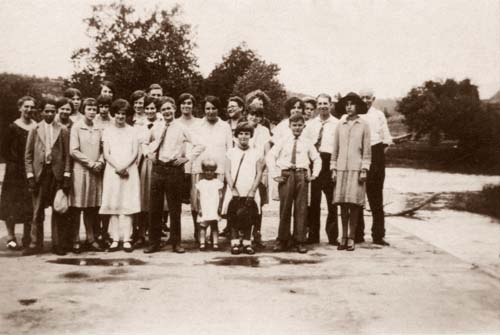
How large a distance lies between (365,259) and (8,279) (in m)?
3.03

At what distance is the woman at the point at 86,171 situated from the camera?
519 centimetres

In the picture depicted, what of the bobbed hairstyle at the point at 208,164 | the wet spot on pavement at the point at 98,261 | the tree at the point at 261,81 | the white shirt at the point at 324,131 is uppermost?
the tree at the point at 261,81

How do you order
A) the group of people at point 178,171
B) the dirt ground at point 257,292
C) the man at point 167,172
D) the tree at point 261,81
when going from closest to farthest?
the dirt ground at point 257,292 → the group of people at point 178,171 → the man at point 167,172 → the tree at point 261,81

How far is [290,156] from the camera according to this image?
5.43 meters

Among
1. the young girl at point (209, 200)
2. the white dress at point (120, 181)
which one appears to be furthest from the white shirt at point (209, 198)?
the white dress at point (120, 181)

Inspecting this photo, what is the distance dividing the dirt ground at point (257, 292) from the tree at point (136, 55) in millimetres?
1883

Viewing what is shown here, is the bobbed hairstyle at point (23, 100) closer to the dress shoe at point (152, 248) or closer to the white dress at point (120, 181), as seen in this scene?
the white dress at point (120, 181)

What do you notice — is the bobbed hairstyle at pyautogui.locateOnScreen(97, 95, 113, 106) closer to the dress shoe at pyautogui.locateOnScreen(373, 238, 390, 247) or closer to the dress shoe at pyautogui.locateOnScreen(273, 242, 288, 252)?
the dress shoe at pyautogui.locateOnScreen(273, 242, 288, 252)

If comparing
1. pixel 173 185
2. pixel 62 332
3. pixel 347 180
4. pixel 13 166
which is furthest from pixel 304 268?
pixel 13 166

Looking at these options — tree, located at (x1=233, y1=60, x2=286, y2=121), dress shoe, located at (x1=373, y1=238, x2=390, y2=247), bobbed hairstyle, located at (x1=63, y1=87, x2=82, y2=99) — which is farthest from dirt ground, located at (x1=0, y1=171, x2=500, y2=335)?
tree, located at (x1=233, y1=60, x2=286, y2=121)

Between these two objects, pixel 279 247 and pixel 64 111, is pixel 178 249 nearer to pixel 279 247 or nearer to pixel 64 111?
pixel 279 247

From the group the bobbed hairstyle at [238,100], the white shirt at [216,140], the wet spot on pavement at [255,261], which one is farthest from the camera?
the bobbed hairstyle at [238,100]

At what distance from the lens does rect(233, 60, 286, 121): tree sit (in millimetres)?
6410

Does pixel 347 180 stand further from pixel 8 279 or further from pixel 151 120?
pixel 8 279
